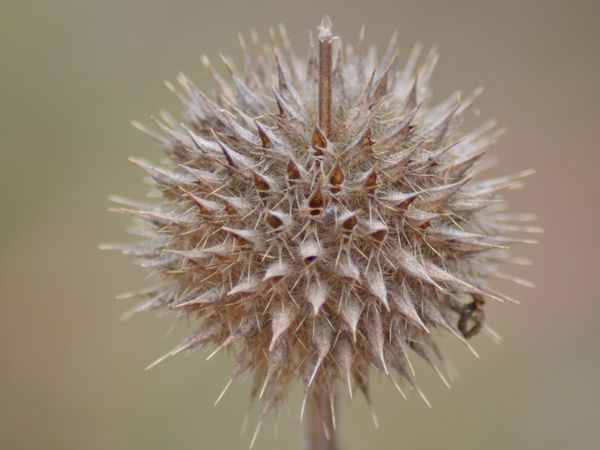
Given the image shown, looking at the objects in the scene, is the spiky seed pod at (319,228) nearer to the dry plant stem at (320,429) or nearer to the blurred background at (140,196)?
the dry plant stem at (320,429)

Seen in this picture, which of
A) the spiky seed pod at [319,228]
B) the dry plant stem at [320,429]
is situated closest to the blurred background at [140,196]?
the dry plant stem at [320,429]

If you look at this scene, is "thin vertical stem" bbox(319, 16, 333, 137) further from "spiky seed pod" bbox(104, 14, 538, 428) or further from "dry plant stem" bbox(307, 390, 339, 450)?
"dry plant stem" bbox(307, 390, 339, 450)

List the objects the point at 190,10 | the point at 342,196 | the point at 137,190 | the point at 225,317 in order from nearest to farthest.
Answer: the point at 342,196 → the point at 225,317 → the point at 137,190 → the point at 190,10

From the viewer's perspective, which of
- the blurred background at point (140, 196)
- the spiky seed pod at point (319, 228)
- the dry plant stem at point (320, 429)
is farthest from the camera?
the blurred background at point (140, 196)

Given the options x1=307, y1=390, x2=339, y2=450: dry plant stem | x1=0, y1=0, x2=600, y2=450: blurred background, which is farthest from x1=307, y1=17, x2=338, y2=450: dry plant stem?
x1=0, y1=0, x2=600, y2=450: blurred background

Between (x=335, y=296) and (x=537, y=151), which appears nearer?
(x=335, y=296)

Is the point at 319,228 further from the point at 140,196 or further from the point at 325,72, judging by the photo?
the point at 140,196

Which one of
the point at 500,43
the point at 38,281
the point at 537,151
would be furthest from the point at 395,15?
the point at 38,281

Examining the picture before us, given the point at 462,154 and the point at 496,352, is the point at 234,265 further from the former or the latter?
the point at 496,352
